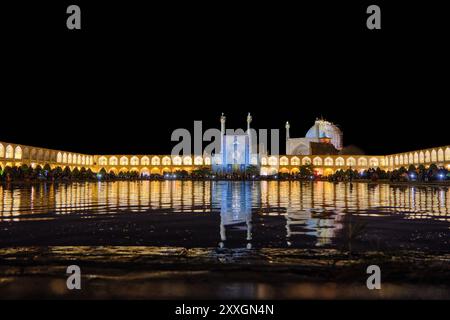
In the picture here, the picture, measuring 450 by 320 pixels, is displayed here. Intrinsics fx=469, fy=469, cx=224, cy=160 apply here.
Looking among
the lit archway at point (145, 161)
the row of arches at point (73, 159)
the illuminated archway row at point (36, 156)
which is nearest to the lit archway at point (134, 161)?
the lit archway at point (145, 161)

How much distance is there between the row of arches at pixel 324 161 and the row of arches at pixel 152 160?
1271 centimetres

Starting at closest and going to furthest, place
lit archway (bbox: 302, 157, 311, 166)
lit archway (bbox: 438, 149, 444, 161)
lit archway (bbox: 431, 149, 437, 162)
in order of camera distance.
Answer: lit archway (bbox: 438, 149, 444, 161), lit archway (bbox: 431, 149, 437, 162), lit archway (bbox: 302, 157, 311, 166)

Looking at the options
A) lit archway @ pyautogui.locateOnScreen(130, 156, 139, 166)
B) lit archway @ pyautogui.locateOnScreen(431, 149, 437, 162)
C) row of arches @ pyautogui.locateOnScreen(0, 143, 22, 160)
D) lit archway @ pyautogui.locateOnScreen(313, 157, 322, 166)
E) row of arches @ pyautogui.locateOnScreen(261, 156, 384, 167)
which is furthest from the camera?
lit archway @ pyautogui.locateOnScreen(130, 156, 139, 166)

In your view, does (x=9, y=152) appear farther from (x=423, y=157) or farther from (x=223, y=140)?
(x=423, y=157)

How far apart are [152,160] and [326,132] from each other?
117 feet

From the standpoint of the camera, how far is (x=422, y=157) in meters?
67.4

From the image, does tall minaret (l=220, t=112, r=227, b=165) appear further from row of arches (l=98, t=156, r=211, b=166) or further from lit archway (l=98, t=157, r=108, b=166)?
lit archway (l=98, t=157, r=108, b=166)

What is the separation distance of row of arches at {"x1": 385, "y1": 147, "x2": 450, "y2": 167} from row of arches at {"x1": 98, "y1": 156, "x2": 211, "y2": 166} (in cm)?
3449

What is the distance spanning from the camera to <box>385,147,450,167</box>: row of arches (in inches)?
2404

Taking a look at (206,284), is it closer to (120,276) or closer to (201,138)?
(120,276)

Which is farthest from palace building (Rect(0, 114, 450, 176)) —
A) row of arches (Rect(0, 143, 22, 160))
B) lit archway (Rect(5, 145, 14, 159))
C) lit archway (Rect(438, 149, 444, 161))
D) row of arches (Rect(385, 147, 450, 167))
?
lit archway (Rect(5, 145, 14, 159))

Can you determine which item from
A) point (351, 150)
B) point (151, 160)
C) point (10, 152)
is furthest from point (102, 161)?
point (351, 150)
